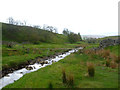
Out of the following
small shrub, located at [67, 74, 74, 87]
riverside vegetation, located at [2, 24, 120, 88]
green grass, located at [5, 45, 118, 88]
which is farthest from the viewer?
riverside vegetation, located at [2, 24, 120, 88]

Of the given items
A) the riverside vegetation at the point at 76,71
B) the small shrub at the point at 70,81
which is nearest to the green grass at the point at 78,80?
the riverside vegetation at the point at 76,71

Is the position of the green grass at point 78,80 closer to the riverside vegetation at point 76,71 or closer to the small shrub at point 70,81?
the riverside vegetation at point 76,71

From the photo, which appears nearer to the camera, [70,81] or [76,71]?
[70,81]

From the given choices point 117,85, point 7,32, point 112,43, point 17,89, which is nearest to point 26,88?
point 17,89

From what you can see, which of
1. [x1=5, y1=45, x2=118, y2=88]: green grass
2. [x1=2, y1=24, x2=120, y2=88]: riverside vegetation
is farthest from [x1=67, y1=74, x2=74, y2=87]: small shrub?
[x1=5, y1=45, x2=118, y2=88]: green grass

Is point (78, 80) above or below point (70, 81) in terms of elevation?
below

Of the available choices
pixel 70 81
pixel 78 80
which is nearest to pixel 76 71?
pixel 78 80

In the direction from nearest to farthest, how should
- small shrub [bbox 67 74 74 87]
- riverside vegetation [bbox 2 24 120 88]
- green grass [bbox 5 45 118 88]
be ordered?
1. green grass [bbox 5 45 118 88]
2. small shrub [bbox 67 74 74 87]
3. riverside vegetation [bbox 2 24 120 88]

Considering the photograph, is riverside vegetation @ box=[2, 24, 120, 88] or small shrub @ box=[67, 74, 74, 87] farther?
riverside vegetation @ box=[2, 24, 120, 88]

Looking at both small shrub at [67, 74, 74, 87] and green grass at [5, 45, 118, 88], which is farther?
small shrub at [67, 74, 74, 87]

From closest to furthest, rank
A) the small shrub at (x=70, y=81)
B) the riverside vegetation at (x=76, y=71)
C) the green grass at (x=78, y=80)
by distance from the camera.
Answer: the green grass at (x=78, y=80) < the small shrub at (x=70, y=81) < the riverside vegetation at (x=76, y=71)

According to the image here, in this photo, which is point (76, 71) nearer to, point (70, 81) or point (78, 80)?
point (78, 80)

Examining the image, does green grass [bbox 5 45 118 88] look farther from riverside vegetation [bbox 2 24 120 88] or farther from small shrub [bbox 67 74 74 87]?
small shrub [bbox 67 74 74 87]

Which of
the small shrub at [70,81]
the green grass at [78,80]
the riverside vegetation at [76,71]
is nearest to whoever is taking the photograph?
the green grass at [78,80]
